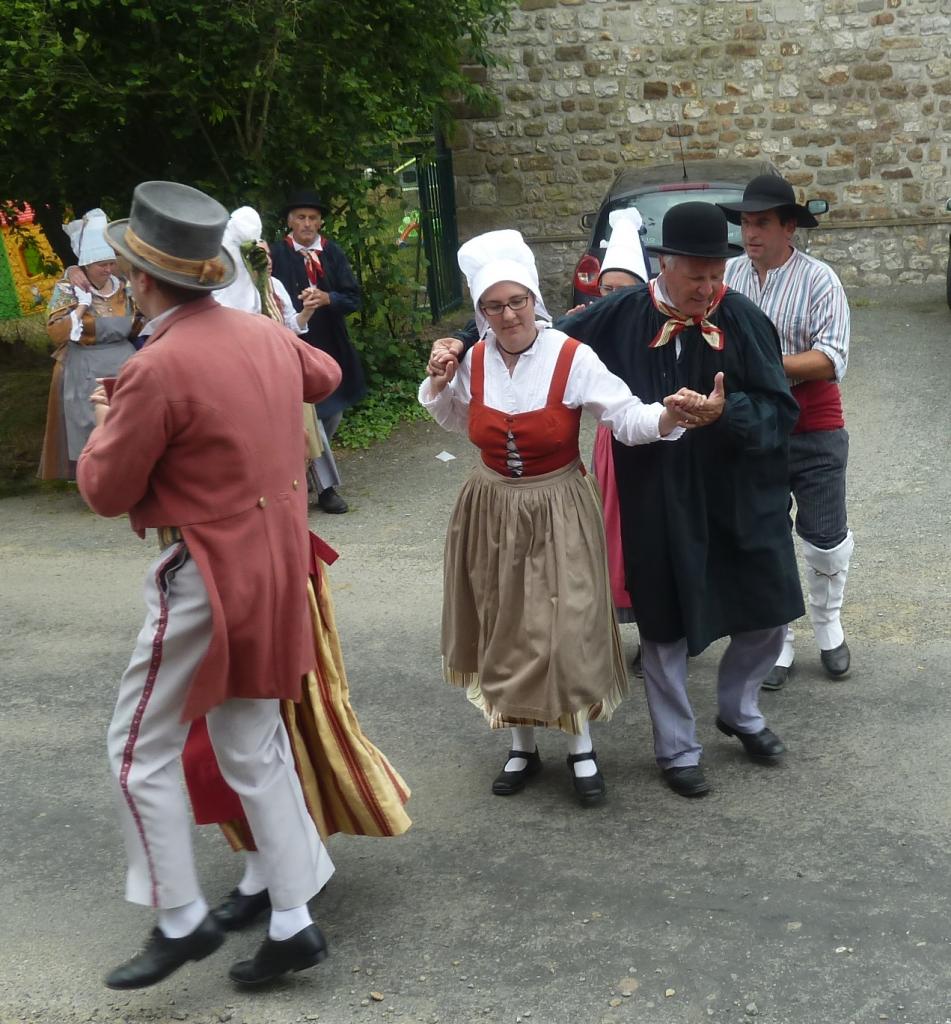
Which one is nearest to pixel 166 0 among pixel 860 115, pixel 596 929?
pixel 596 929

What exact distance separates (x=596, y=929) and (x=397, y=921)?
57cm

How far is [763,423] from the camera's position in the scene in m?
3.97

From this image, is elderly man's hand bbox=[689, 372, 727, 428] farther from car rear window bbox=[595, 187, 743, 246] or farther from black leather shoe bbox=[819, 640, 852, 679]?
car rear window bbox=[595, 187, 743, 246]

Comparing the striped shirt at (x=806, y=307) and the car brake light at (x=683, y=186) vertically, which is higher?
the striped shirt at (x=806, y=307)

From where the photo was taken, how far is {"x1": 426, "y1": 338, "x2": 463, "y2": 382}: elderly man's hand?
13.6 feet

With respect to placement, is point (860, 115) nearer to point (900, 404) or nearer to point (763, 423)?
point (900, 404)

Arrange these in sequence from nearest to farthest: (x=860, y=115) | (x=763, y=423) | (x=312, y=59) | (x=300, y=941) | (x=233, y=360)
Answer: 1. (x=233, y=360)
2. (x=300, y=941)
3. (x=763, y=423)
4. (x=312, y=59)
5. (x=860, y=115)

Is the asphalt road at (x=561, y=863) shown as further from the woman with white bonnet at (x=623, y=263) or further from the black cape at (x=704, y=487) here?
the woman with white bonnet at (x=623, y=263)

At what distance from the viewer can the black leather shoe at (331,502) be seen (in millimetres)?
7840

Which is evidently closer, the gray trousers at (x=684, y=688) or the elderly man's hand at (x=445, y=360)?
the elderly man's hand at (x=445, y=360)

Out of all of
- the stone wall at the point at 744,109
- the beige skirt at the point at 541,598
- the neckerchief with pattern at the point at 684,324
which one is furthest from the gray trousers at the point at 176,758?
the stone wall at the point at 744,109

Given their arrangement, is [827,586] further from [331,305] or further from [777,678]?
[331,305]

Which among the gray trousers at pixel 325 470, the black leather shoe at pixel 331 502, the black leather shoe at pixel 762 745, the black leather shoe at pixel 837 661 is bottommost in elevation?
the black leather shoe at pixel 331 502

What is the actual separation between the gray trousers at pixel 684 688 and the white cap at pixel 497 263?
1.26m
